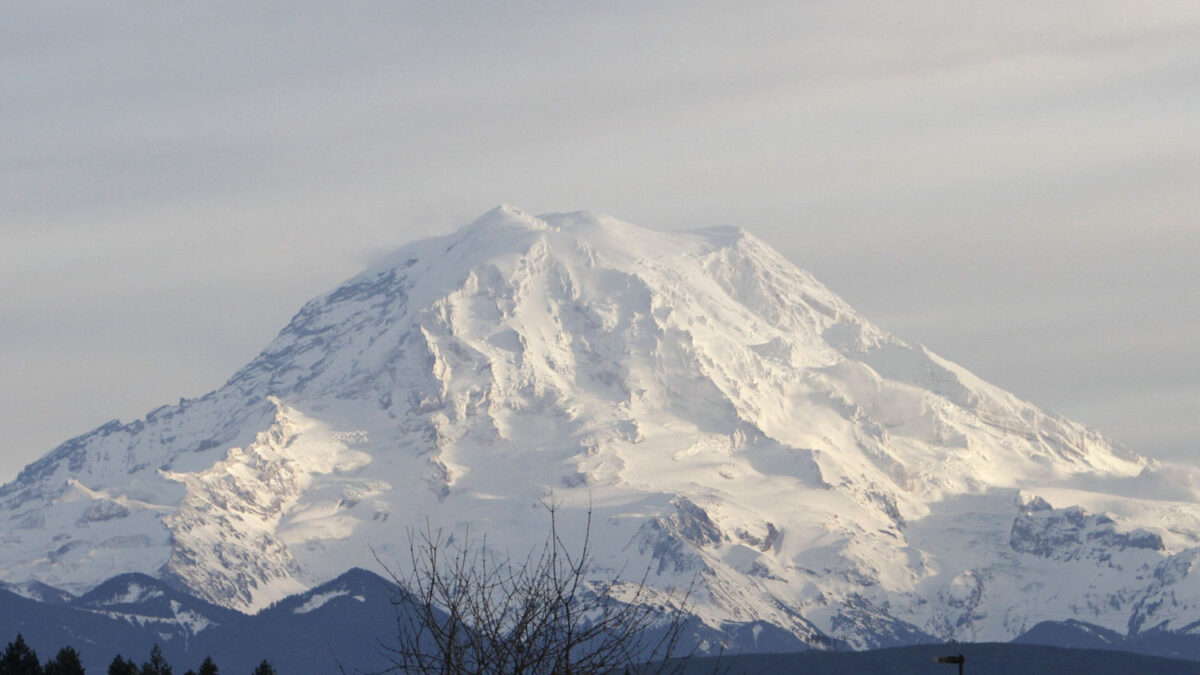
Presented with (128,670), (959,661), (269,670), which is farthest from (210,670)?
(959,661)

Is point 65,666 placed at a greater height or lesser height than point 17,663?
lesser

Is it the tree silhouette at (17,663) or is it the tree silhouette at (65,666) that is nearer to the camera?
the tree silhouette at (17,663)

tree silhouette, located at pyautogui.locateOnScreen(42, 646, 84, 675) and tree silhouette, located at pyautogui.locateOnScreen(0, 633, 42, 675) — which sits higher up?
tree silhouette, located at pyautogui.locateOnScreen(0, 633, 42, 675)

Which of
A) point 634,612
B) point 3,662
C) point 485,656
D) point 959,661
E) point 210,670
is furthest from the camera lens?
point 210,670

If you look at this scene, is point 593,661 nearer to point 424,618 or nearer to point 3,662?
point 424,618

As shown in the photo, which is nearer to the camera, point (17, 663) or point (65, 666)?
point (17, 663)

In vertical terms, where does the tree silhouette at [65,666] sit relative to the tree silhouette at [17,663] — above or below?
below

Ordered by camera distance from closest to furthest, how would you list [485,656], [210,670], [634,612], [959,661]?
[485,656] → [634,612] → [959,661] → [210,670]

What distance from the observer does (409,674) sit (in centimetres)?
4081

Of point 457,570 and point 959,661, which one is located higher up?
point 457,570

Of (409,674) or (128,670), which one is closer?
(409,674)

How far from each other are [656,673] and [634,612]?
1.85 m

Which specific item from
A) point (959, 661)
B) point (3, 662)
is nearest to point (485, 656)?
point (959, 661)

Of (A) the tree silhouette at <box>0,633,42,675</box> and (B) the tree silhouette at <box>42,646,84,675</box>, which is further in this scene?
(B) the tree silhouette at <box>42,646,84,675</box>
